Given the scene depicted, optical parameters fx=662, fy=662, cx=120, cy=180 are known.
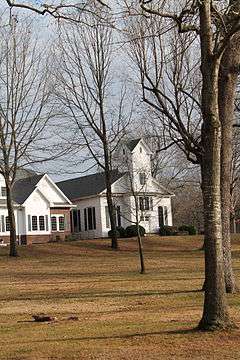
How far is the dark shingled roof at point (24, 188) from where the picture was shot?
2252 inches

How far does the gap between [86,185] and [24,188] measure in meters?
6.23

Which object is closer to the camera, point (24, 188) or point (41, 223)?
point (41, 223)

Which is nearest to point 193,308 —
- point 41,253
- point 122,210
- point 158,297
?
point 158,297

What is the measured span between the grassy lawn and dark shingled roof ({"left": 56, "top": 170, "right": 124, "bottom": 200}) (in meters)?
21.6

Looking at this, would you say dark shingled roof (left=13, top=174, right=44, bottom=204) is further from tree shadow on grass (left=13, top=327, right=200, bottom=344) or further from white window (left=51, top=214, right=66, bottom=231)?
tree shadow on grass (left=13, top=327, right=200, bottom=344)

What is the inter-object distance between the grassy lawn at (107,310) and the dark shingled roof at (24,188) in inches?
773

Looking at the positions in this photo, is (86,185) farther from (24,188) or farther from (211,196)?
(211,196)

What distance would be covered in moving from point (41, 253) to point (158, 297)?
24205 millimetres

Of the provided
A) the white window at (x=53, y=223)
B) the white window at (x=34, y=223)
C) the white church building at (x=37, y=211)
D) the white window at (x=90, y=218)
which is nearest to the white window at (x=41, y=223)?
the white church building at (x=37, y=211)

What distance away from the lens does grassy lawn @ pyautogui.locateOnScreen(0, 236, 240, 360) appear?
9.52 metres

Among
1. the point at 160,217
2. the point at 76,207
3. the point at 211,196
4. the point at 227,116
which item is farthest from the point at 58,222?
the point at 211,196

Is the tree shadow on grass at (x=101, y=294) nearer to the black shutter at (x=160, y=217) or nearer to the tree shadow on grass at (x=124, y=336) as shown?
the tree shadow on grass at (x=124, y=336)

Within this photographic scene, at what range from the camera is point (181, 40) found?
1970cm

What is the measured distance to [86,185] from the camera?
62.3 metres
